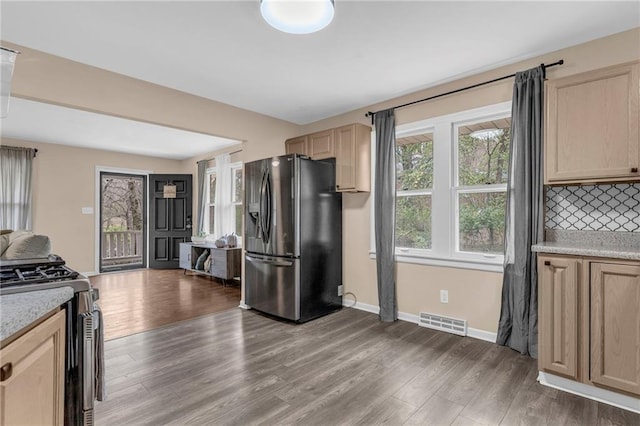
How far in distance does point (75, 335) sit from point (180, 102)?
Answer: 2.76 metres

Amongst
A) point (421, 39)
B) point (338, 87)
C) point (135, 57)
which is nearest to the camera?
point (421, 39)

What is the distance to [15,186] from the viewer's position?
5461 millimetres

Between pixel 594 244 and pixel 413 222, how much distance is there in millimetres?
1602

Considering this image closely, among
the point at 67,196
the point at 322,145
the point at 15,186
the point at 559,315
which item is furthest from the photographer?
the point at 67,196

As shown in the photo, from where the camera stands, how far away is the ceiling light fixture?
2.17 metres

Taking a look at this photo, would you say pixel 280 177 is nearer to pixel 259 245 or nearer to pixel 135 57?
pixel 259 245

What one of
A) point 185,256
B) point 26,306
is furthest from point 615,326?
point 185,256

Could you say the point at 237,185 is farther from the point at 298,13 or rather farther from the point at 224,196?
the point at 298,13

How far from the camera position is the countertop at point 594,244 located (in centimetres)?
197

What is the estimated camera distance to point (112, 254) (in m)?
7.65

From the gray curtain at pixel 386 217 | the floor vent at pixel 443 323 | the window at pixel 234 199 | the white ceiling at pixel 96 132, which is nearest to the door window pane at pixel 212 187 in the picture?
the window at pixel 234 199

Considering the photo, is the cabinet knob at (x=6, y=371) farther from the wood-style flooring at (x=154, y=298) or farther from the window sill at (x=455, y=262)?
the window sill at (x=455, y=262)

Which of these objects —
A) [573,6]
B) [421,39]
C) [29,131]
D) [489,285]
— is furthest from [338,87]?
[29,131]

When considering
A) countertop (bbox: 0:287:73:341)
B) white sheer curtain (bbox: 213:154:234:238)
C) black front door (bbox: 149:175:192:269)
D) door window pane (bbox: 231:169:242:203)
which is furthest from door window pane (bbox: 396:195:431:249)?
black front door (bbox: 149:175:192:269)
